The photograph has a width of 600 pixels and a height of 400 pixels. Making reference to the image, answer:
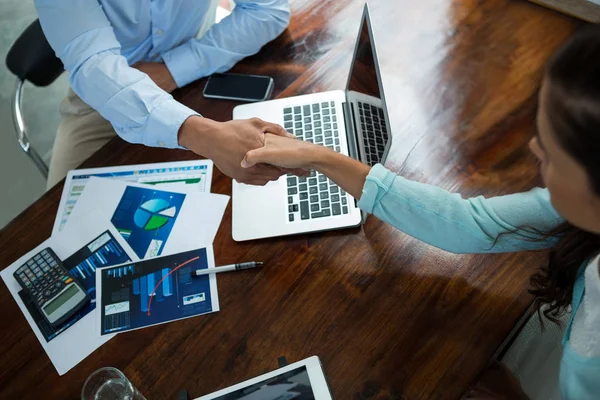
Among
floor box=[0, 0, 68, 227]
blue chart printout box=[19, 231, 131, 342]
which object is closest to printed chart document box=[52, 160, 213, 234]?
blue chart printout box=[19, 231, 131, 342]

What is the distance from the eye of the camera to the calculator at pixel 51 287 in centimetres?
100

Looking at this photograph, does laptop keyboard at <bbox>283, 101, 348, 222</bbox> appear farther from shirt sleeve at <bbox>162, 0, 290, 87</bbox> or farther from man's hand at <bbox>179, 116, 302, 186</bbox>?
shirt sleeve at <bbox>162, 0, 290, 87</bbox>

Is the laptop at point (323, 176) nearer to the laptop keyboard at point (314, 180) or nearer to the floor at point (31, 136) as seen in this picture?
the laptop keyboard at point (314, 180)

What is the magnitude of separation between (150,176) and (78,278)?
27 centimetres

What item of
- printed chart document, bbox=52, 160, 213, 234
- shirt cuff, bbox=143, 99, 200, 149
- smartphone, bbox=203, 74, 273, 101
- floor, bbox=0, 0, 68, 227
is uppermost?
shirt cuff, bbox=143, 99, 200, 149

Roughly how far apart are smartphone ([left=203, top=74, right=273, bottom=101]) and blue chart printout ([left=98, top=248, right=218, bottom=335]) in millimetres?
414

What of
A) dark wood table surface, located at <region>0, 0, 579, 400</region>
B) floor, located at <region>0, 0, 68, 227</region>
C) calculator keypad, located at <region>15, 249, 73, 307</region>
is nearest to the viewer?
dark wood table surface, located at <region>0, 0, 579, 400</region>

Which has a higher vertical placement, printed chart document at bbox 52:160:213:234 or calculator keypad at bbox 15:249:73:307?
printed chart document at bbox 52:160:213:234

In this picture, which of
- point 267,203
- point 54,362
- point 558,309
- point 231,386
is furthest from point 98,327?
point 558,309

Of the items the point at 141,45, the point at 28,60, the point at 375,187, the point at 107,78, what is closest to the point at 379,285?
the point at 375,187

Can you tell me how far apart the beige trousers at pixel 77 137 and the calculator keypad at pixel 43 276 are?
1.33 feet

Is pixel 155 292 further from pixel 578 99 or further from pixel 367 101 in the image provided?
pixel 578 99

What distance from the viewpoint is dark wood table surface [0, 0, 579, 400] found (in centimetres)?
91

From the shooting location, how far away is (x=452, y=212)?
960mm
